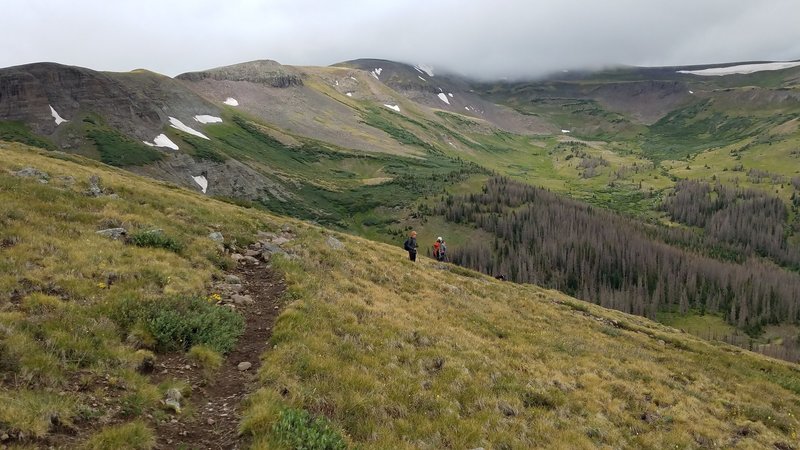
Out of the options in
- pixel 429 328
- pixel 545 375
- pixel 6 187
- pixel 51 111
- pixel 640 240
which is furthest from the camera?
pixel 640 240

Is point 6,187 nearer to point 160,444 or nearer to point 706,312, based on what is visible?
point 160,444

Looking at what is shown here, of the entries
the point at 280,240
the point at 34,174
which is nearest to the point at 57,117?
the point at 34,174

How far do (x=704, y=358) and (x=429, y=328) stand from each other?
28705 millimetres

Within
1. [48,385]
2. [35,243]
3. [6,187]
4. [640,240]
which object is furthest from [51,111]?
[640,240]

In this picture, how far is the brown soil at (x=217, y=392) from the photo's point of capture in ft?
34.2

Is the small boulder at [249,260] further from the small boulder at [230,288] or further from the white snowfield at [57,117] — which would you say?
the white snowfield at [57,117]

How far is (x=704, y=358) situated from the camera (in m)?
37.2

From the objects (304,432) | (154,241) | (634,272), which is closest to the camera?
(304,432)

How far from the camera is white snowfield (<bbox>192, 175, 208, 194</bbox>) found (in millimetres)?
147125

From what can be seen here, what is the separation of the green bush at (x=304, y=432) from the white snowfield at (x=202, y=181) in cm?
14966

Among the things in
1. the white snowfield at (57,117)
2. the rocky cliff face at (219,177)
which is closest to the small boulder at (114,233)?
the rocky cliff face at (219,177)

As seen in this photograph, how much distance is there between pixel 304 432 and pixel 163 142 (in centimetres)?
17227

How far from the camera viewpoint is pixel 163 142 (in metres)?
159

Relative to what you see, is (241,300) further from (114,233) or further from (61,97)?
(61,97)
